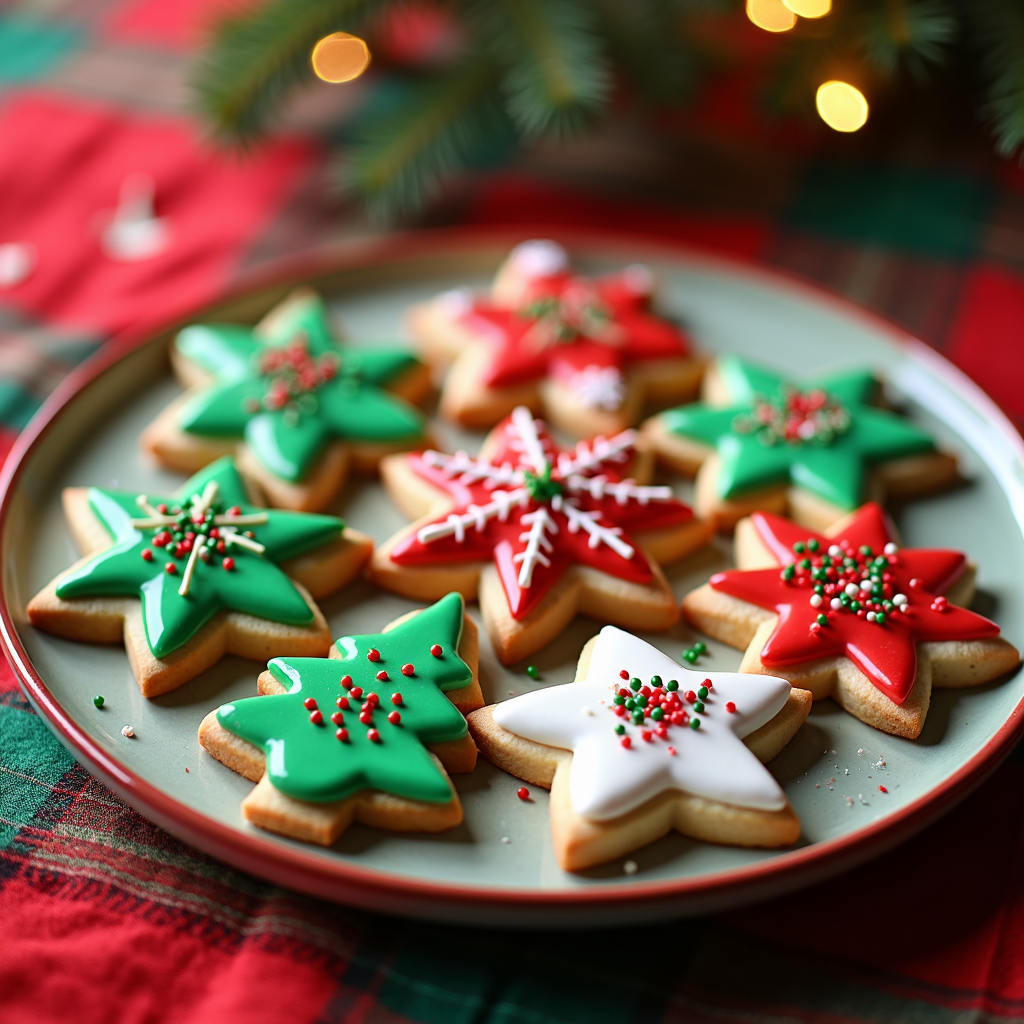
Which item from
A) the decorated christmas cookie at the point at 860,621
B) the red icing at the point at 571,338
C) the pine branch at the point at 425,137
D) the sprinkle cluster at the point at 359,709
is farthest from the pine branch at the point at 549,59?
the sprinkle cluster at the point at 359,709

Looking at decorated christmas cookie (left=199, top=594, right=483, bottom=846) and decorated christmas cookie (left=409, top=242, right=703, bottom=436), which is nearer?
decorated christmas cookie (left=199, top=594, right=483, bottom=846)

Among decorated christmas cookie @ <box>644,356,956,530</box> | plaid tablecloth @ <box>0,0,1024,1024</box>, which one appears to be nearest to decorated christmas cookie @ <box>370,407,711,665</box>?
decorated christmas cookie @ <box>644,356,956,530</box>

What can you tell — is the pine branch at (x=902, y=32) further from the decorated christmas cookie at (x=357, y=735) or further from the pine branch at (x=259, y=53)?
the decorated christmas cookie at (x=357, y=735)

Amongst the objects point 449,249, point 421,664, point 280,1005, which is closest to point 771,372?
point 449,249

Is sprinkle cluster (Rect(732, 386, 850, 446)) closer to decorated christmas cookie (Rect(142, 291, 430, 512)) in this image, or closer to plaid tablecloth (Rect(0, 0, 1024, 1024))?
plaid tablecloth (Rect(0, 0, 1024, 1024))

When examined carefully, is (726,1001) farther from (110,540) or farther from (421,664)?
(110,540)

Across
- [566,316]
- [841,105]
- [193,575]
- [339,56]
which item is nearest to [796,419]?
[566,316]
